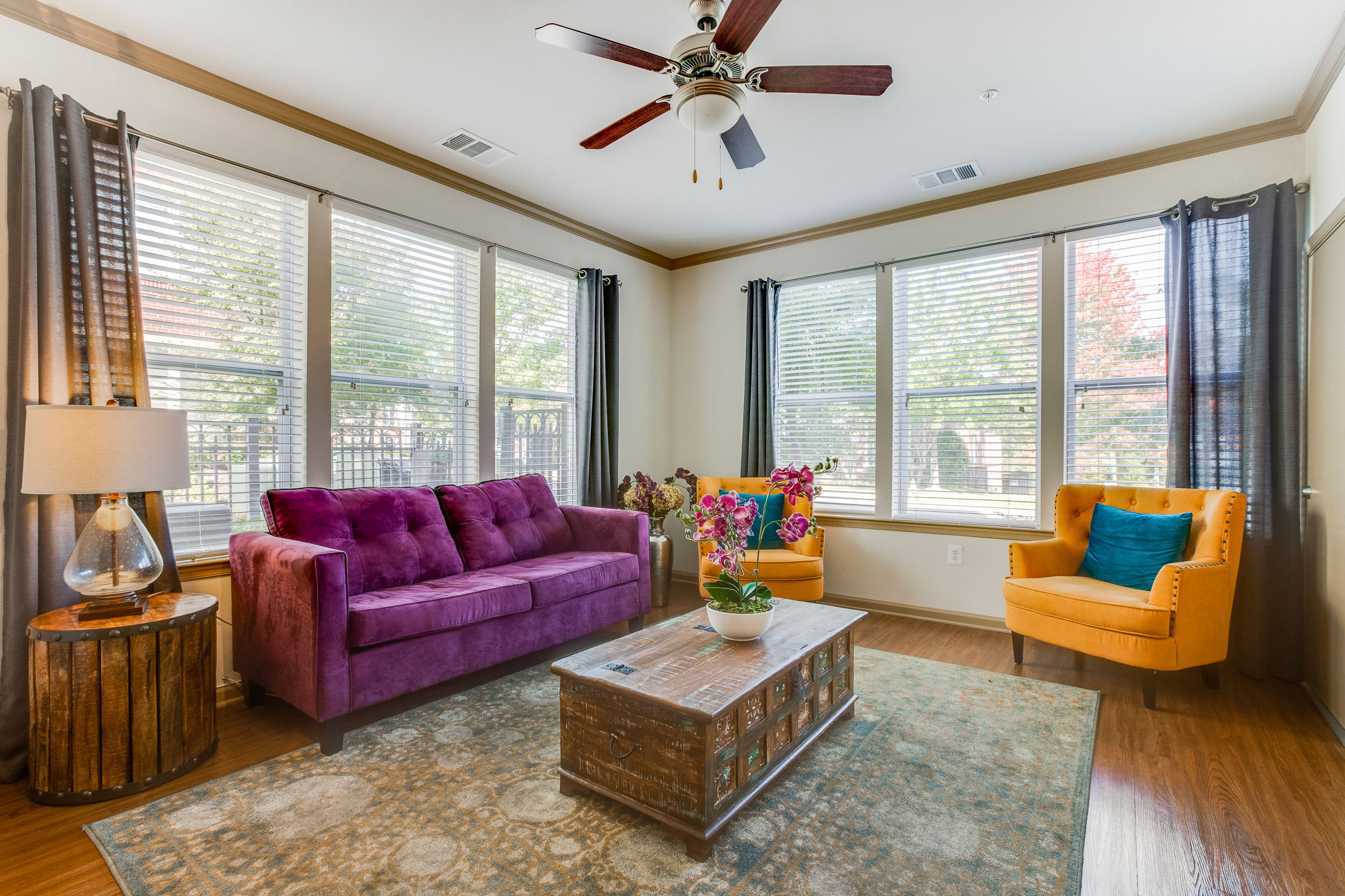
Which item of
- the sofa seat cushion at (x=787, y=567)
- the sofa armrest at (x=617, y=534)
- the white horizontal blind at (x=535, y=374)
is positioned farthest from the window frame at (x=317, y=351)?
the sofa seat cushion at (x=787, y=567)

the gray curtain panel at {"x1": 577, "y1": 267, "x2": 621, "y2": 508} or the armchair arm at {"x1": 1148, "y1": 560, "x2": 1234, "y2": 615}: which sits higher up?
the gray curtain panel at {"x1": 577, "y1": 267, "x2": 621, "y2": 508}

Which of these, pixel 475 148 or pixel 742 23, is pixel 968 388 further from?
pixel 475 148

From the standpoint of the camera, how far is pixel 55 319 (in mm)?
2238

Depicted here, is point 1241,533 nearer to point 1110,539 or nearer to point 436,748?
point 1110,539

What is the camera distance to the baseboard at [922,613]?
3.92 metres

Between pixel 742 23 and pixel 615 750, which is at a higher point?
pixel 742 23

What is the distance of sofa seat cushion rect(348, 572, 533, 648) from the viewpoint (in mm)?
2355

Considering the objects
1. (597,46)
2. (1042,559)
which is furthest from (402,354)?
(1042,559)

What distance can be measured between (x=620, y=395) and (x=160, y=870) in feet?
12.2

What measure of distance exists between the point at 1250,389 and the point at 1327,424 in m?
0.40

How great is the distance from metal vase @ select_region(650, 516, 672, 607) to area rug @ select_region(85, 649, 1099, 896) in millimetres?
1923

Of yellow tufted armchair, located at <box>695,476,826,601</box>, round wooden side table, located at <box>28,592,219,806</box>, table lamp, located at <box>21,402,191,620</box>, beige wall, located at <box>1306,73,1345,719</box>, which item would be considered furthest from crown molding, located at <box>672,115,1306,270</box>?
round wooden side table, located at <box>28,592,219,806</box>

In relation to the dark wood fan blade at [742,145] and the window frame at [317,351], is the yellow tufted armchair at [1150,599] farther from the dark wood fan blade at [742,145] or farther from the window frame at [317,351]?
the window frame at [317,351]

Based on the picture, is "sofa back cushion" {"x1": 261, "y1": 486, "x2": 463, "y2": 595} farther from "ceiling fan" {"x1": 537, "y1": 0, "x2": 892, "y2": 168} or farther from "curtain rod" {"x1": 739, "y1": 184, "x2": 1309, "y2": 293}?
"curtain rod" {"x1": 739, "y1": 184, "x2": 1309, "y2": 293}
